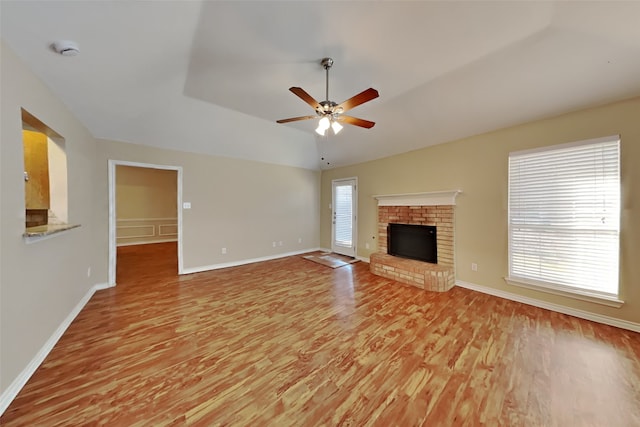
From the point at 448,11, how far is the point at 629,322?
147 inches

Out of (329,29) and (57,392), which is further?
(329,29)

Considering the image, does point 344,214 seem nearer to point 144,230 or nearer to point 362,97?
point 362,97

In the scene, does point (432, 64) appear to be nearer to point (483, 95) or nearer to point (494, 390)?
point (483, 95)

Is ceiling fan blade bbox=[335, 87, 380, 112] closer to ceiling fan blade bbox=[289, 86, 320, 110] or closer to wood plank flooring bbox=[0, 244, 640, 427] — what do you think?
ceiling fan blade bbox=[289, 86, 320, 110]

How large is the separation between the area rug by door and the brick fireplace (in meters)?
0.90

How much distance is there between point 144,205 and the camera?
7.70 meters

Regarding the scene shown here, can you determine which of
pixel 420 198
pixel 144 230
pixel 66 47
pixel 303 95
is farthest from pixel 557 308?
pixel 144 230

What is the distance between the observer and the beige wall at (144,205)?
288 inches

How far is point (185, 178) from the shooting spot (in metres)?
4.45

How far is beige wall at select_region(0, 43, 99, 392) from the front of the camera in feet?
5.10

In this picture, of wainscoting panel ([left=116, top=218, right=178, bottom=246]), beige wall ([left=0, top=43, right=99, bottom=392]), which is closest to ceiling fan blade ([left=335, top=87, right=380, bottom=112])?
beige wall ([left=0, top=43, right=99, bottom=392])

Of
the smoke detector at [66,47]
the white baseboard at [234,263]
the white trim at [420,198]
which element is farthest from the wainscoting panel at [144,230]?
the white trim at [420,198]

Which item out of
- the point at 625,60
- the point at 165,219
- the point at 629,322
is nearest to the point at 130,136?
the point at 165,219

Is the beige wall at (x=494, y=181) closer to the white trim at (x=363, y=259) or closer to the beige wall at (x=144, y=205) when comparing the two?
the white trim at (x=363, y=259)
